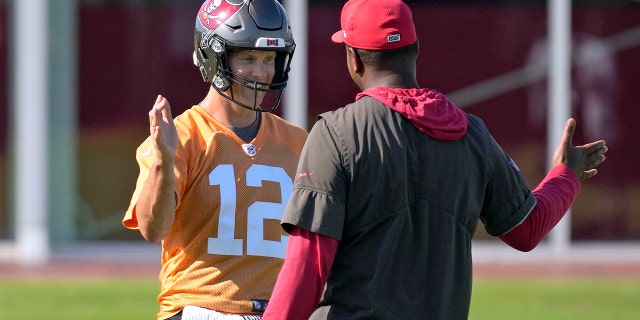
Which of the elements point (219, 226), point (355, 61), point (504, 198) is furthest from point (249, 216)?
point (504, 198)

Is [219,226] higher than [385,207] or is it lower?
lower

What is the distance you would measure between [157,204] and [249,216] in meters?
0.44

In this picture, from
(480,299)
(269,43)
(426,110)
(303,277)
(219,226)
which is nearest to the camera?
(303,277)

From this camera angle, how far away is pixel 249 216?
414cm

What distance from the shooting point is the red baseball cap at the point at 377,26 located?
345 centimetres

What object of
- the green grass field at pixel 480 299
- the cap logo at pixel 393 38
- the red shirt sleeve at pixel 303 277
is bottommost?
the green grass field at pixel 480 299

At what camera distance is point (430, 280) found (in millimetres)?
3434

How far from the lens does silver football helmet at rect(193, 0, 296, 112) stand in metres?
4.19

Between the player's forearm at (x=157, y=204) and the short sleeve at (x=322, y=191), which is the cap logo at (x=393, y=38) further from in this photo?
the player's forearm at (x=157, y=204)

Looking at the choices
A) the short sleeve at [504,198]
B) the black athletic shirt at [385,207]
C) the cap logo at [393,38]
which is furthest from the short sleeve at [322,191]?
the short sleeve at [504,198]

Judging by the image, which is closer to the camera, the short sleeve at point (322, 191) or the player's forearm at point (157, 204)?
the short sleeve at point (322, 191)

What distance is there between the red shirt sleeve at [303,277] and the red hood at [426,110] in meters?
0.41

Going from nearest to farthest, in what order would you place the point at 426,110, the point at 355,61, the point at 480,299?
1. the point at 426,110
2. the point at 355,61
3. the point at 480,299

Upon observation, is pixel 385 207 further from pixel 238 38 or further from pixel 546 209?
pixel 238 38
